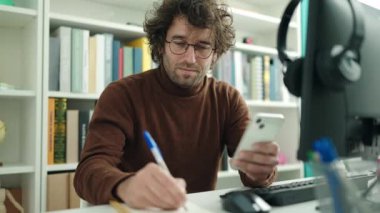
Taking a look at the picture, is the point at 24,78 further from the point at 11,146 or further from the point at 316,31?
the point at 316,31

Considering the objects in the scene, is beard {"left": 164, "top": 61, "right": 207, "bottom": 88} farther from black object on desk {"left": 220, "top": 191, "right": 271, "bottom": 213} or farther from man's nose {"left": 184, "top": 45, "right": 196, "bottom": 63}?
black object on desk {"left": 220, "top": 191, "right": 271, "bottom": 213}

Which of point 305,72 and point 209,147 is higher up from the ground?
point 305,72

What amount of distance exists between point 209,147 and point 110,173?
20.7 inches

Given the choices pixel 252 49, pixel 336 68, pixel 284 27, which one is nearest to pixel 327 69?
pixel 336 68

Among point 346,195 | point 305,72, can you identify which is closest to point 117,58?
point 305,72

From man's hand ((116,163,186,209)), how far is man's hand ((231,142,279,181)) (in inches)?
8.9

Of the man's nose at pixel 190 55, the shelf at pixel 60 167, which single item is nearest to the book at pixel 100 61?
the shelf at pixel 60 167

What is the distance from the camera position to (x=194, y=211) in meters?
0.65

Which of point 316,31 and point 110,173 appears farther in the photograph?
point 110,173

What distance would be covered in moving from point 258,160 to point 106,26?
1.09m

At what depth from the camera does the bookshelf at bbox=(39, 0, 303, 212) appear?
1491 mm

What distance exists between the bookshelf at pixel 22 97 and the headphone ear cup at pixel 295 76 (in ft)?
3.93

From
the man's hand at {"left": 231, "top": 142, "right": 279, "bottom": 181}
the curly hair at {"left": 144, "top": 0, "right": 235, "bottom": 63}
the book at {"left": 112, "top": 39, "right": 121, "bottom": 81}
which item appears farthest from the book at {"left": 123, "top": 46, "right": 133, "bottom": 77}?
the man's hand at {"left": 231, "top": 142, "right": 279, "bottom": 181}

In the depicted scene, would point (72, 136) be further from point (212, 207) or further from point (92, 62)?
point (212, 207)
